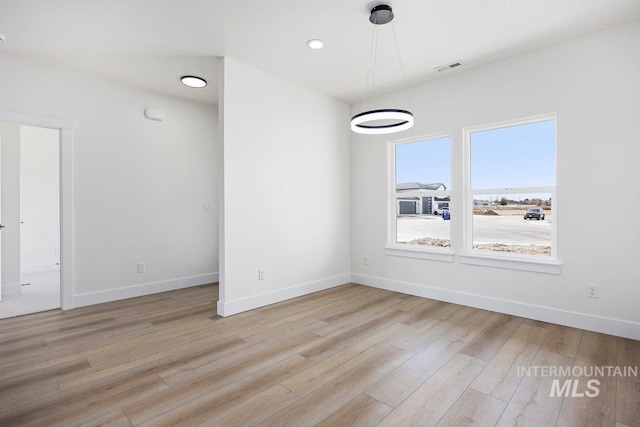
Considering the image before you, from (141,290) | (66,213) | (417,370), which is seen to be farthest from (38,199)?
(417,370)

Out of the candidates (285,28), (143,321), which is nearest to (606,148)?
(285,28)

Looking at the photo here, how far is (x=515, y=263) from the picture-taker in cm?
351

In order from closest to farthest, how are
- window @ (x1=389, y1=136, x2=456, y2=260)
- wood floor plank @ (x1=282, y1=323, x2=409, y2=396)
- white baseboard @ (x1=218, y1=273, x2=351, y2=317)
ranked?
wood floor plank @ (x1=282, y1=323, x2=409, y2=396), white baseboard @ (x1=218, y1=273, x2=351, y2=317), window @ (x1=389, y1=136, x2=456, y2=260)

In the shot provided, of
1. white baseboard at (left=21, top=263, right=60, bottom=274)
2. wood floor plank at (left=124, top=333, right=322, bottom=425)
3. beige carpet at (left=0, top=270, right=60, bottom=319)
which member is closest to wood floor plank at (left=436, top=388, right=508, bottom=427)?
wood floor plank at (left=124, top=333, right=322, bottom=425)

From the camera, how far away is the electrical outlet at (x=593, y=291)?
9.93 ft

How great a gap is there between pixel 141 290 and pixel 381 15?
14.5 feet

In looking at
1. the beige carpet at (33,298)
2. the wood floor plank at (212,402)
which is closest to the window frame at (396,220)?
the wood floor plank at (212,402)

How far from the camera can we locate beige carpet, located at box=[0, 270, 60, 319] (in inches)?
146

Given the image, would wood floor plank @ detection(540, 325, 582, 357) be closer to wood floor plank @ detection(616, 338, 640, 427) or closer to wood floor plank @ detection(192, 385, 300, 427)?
wood floor plank @ detection(616, 338, 640, 427)

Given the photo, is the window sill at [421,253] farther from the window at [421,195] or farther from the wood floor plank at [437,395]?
the wood floor plank at [437,395]

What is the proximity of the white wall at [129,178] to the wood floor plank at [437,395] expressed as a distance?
12.7 ft

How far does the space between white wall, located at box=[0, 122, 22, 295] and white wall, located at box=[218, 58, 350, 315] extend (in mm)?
3164

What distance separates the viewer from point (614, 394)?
6.68 feet

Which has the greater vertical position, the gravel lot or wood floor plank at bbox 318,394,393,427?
the gravel lot
